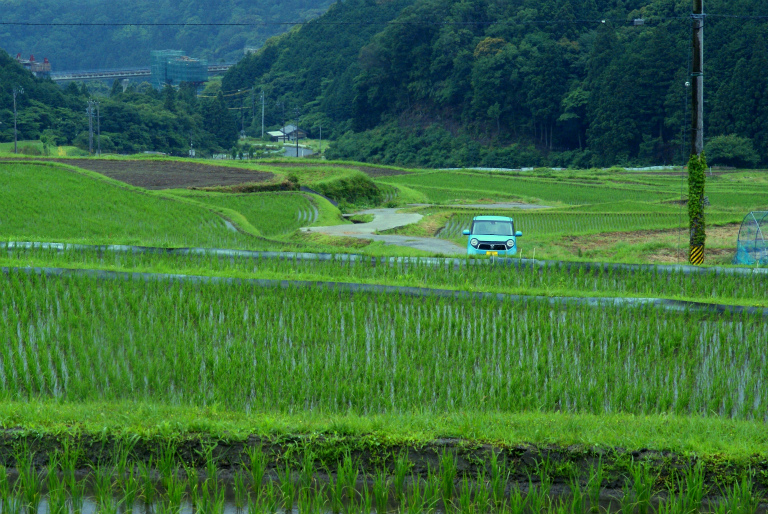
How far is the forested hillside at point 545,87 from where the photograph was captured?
54.7m

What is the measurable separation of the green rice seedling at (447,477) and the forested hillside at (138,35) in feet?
582

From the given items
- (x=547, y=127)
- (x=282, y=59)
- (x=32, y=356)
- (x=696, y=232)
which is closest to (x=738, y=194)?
(x=696, y=232)

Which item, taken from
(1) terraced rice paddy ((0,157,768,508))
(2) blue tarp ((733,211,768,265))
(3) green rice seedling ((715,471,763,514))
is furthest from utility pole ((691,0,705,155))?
(3) green rice seedling ((715,471,763,514))

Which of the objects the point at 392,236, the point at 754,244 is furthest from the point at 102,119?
the point at 754,244

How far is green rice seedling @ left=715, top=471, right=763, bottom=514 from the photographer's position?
4020 mm

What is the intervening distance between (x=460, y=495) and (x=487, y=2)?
79497 mm

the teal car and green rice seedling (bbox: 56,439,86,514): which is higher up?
the teal car

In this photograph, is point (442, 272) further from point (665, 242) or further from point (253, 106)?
point (253, 106)

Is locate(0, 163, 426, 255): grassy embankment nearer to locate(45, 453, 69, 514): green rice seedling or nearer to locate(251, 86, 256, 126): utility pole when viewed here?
locate(45, 453, 69, 514): green rice seedling

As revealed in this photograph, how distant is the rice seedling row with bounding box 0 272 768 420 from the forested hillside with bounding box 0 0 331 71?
17352 cm

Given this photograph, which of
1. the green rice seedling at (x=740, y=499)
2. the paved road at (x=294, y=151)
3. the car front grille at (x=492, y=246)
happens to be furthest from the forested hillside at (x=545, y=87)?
the green rice seedling at (x=740, y=499)

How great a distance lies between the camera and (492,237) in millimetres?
14203

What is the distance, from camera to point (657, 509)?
14.4 ft

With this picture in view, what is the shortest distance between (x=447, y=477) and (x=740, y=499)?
5.24 feet
